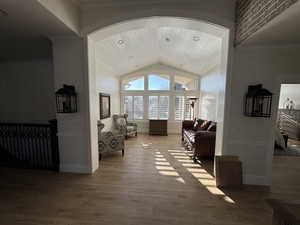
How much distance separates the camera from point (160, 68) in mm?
6414

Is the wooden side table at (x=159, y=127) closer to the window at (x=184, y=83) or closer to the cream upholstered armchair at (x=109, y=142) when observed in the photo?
the window at (x=184, y=83)

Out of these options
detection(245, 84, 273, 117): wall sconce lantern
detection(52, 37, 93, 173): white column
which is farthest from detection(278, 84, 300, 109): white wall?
detection(52, 37, 93, 173): white column

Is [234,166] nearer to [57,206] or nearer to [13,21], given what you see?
[57,206]

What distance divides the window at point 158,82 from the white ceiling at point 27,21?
171 inches

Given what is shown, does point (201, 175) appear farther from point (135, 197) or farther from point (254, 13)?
point (254, 13)

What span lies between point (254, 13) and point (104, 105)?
4436 mm

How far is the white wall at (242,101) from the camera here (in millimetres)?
2240

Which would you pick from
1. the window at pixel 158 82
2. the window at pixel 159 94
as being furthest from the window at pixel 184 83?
the window at pixel 158 82

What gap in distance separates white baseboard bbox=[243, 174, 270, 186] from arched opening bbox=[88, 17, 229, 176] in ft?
2.01

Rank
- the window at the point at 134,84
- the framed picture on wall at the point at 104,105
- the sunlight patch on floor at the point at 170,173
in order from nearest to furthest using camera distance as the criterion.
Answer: the sunlight patch on floor at the point at 170,173 → the framed picture on wall at the point at 104,105 → the window at the point at 134,84

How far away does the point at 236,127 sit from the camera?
2428mm

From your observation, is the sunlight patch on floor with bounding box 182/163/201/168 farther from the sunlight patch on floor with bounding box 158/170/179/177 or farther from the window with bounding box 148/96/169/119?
the window with bounding box 148/96/169/119

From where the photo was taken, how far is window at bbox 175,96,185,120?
6.44 metres

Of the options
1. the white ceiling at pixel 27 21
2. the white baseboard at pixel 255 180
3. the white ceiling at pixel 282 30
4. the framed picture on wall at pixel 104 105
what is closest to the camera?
the white ceiling at pixel 282 30
